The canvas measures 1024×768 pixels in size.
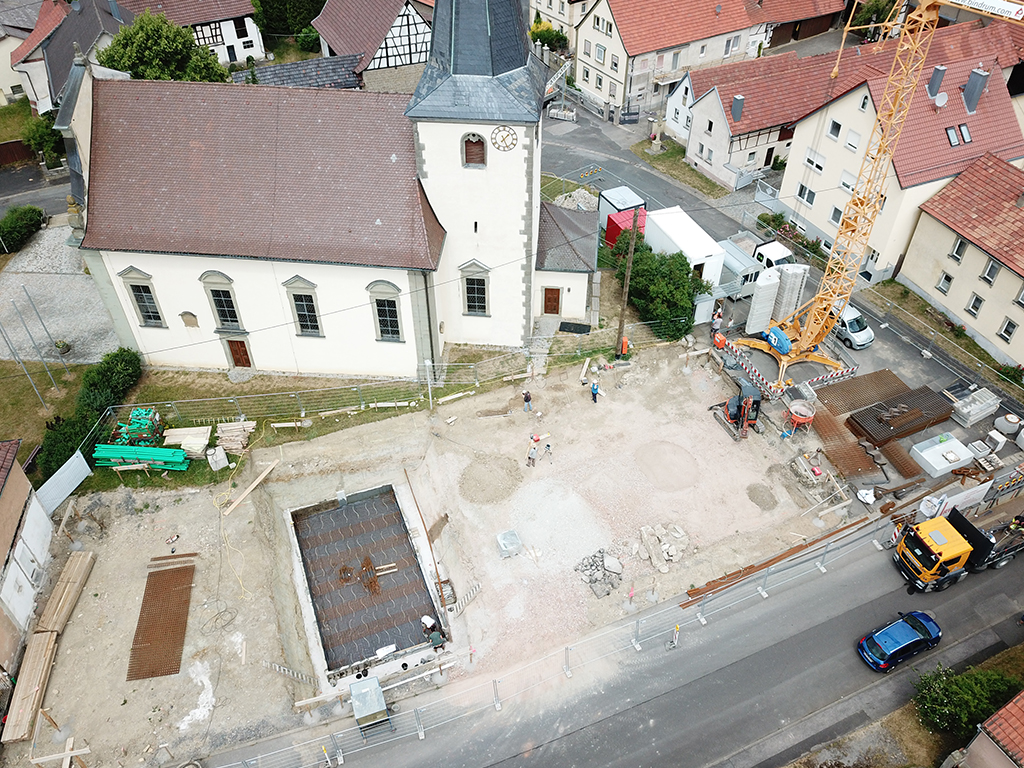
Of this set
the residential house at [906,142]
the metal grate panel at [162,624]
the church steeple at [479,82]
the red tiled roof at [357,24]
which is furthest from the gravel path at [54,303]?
the residential house at [906,142]

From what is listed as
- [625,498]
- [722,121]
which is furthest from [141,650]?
[722,121]

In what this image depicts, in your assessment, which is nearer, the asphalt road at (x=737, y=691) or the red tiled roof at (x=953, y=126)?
the asphalt road at (x=737, y=691)

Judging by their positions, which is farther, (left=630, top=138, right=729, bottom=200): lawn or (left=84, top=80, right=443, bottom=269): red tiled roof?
(left=630, top=138, right=729, bottom=200): lawn

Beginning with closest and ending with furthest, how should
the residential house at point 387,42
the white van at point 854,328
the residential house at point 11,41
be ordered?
the white van at point 854,328
the residential house at point 387,42
the residential house at point 11,41

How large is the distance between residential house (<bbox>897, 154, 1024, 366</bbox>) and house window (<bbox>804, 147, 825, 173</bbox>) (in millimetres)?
6733

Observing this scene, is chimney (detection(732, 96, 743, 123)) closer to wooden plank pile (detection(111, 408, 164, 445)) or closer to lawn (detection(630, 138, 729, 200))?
lawn (detection(630, 138, 729, 200))

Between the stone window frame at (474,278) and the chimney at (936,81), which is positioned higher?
the chimney at (936,81)

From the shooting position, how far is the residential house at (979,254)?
36438 millimetres

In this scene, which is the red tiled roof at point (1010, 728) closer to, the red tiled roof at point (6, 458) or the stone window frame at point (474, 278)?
the stone window frame at point (474, 278)

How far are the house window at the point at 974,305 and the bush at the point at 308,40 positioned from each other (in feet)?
194

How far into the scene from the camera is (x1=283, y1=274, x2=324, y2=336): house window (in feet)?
110

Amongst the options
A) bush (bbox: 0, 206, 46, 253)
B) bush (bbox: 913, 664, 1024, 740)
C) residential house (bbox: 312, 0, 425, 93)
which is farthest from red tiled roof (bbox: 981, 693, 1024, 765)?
bush (bbox: 0, 206, 46, 253)

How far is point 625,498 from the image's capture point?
31.5 meters

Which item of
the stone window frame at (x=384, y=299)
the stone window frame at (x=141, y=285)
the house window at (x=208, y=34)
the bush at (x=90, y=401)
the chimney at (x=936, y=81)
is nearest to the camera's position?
the bush at (x=90, y=401)
